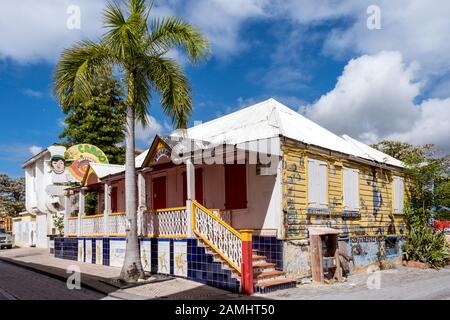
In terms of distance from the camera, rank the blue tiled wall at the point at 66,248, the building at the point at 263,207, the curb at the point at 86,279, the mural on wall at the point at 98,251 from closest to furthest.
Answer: the curb at the point at 86,279 < the building at the point at 263,207 < the mural on wall at the point at 98,251 < the blue tiled wall at the point at 66,248

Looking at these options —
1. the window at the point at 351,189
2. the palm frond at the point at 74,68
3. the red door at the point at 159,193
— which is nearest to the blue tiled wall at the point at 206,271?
the palm frond at the point at 74,68

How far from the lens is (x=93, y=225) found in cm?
1775

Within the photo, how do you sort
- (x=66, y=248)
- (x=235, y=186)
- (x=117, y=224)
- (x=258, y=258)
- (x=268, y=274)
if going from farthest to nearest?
(x=66, y=248), (x=117, y=224), (x=235, y=186), (x=258, y=258), (x=268, y=274)

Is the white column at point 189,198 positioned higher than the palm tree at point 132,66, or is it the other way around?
the palm tree at point 132,66

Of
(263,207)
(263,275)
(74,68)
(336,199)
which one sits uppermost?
(74,68)

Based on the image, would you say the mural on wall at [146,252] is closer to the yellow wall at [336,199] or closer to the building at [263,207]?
the building at [263,207]


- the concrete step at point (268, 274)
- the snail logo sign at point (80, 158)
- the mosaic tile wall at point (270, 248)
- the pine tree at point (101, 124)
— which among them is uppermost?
the pine tree at point (101, 124)

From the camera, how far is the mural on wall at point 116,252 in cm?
1535

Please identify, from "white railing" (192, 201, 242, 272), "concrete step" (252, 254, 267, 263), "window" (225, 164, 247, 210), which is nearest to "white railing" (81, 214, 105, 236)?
"window" (225, 164, 247, 210)

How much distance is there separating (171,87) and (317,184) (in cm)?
521

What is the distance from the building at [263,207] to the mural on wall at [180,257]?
0.03 m

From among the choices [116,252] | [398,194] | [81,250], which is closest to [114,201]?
[81,250]

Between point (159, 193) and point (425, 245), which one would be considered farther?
point (159, 193)

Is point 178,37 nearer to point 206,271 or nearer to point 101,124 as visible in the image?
point 206,271
